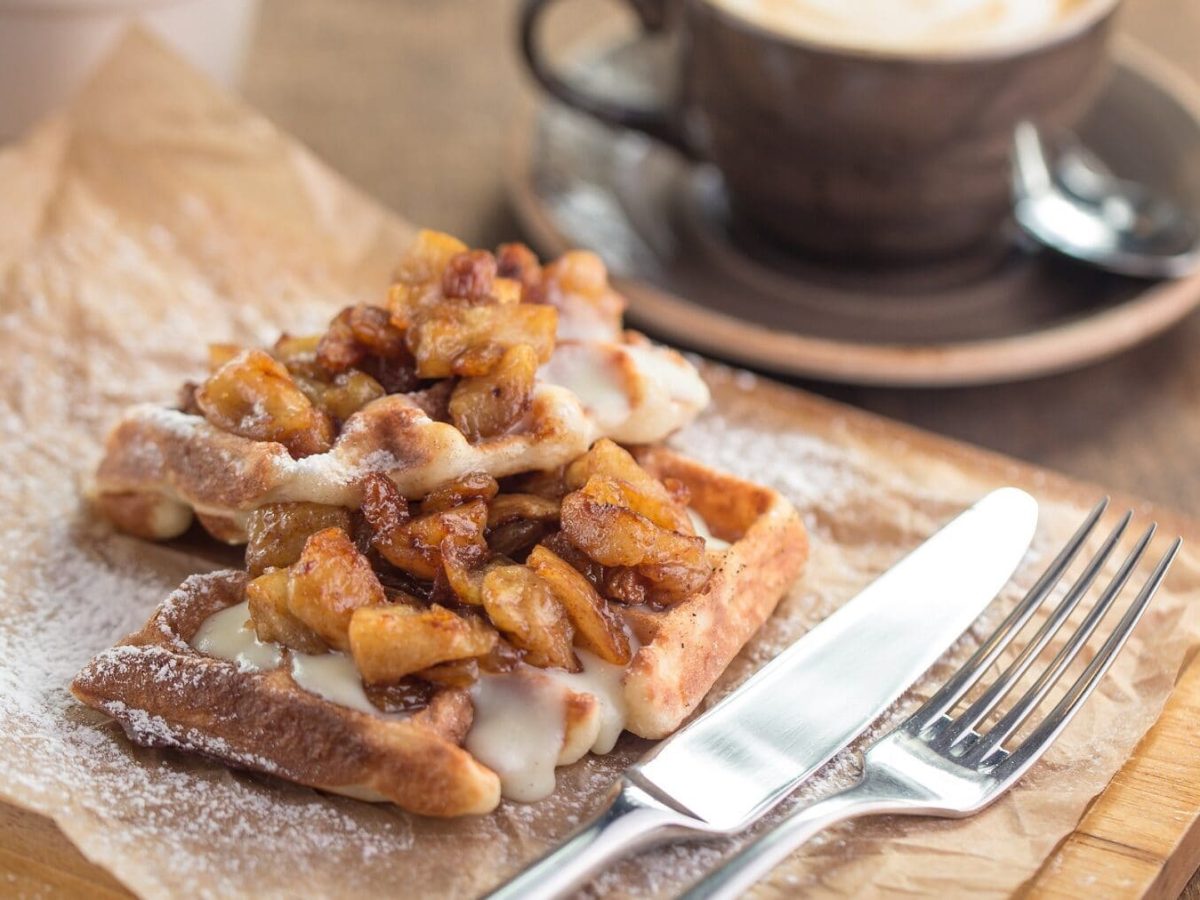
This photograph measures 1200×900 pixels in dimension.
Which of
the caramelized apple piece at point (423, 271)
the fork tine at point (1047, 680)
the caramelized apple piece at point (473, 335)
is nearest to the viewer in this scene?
the fork tine at point (1047, 680)

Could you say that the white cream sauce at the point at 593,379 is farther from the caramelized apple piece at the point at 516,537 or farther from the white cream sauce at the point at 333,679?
the white cream sauce at the point at 333,679

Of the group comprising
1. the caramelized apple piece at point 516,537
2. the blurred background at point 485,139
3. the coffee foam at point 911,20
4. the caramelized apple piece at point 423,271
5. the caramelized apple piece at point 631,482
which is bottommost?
the blurred background at point 485,139

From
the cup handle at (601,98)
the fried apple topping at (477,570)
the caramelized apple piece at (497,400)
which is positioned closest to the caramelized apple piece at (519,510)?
the fried apple topping at (477,570)

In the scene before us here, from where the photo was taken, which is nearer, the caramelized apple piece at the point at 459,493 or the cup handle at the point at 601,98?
the caramelized apple piece at the point at 459,493

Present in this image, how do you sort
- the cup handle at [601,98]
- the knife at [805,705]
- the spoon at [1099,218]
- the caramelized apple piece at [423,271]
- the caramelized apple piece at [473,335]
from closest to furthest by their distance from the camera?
1. the knife at [805,705]
2. the caramelized apple piece at [473,335]
3. the caramelized apple piece at [423,271]
4. the spoon at [1099,218]
5. the cup handle at [601,98]

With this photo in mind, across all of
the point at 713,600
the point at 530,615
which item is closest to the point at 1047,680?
the point at 713,600

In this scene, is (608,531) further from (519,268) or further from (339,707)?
(519,268)

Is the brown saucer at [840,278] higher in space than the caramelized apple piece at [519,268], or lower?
lower
